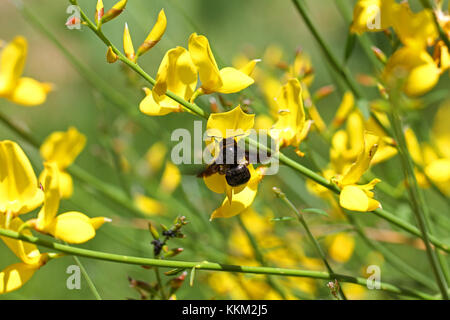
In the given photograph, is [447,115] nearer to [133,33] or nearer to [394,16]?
[394,16]

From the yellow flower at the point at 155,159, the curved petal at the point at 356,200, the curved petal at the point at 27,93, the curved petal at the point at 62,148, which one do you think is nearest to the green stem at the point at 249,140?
the curved petal at the point at 356,200

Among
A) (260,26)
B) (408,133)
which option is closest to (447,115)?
(408,133)

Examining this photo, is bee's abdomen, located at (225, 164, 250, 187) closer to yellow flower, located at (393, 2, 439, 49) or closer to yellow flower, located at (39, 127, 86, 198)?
yellow flower, located at (393, 2, 439, 49)

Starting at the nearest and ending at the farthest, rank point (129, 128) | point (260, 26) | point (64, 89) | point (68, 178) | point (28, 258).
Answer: point (28, 258)
point (68, 178)
point (129, 128)
point (260, 26)
point (64, 89)

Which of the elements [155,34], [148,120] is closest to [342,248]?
[148,120]

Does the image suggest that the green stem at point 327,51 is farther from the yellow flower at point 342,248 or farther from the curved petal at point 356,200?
→ the yellow flower at point 342,248
